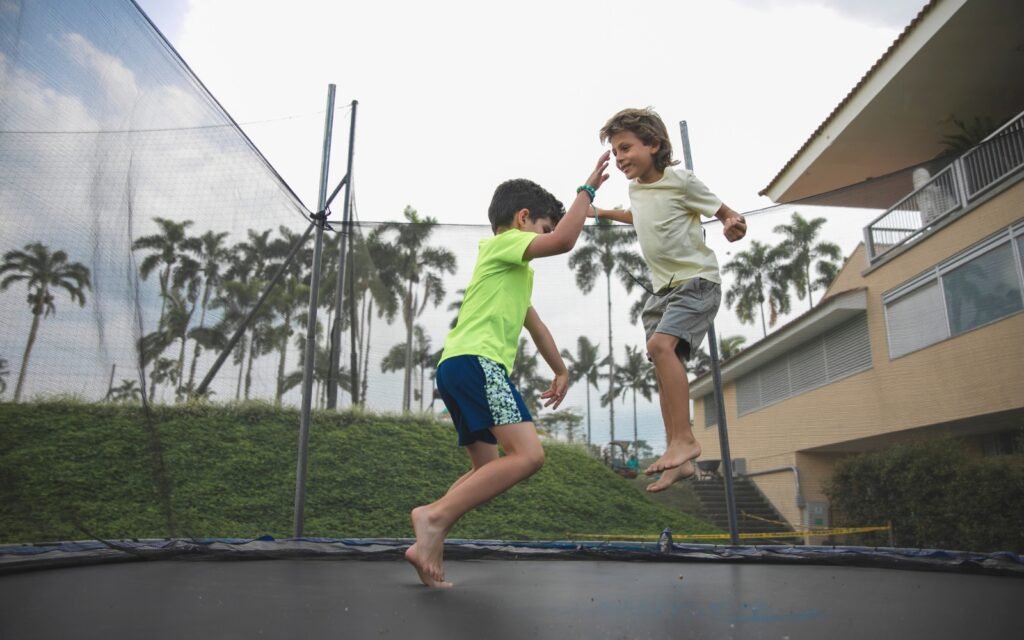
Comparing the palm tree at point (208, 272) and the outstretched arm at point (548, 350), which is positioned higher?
the palm tree at point (208, 272)

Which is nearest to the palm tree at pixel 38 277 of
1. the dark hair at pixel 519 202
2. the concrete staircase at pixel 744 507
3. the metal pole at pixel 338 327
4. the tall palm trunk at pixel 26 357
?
the tall palm trunk at pixel 26 357

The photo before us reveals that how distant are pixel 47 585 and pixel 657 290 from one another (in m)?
1.56

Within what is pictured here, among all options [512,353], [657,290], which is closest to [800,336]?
[657,290]

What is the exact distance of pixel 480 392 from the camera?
137 centimetres

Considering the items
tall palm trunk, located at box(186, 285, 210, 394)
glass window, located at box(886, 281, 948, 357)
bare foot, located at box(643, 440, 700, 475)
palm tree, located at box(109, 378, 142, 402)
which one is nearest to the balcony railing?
glass window, located at box(886, 281, 948, 357)

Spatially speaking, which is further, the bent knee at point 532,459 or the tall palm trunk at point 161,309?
the tall palm trunk at point 161,309

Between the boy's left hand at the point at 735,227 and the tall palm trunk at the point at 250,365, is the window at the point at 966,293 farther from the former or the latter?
the tall palm trunk at the point at 250,365

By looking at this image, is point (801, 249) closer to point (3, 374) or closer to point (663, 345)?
point (663, 345)

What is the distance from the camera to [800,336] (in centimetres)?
644

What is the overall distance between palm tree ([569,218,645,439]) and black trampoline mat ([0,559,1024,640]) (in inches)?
69.2

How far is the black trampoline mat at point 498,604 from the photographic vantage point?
84 cm

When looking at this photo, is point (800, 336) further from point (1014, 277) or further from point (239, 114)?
point (239, 114)

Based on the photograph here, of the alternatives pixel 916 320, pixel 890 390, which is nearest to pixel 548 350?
pixel 916 320

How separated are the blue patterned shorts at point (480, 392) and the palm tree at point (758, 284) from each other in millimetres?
1899
